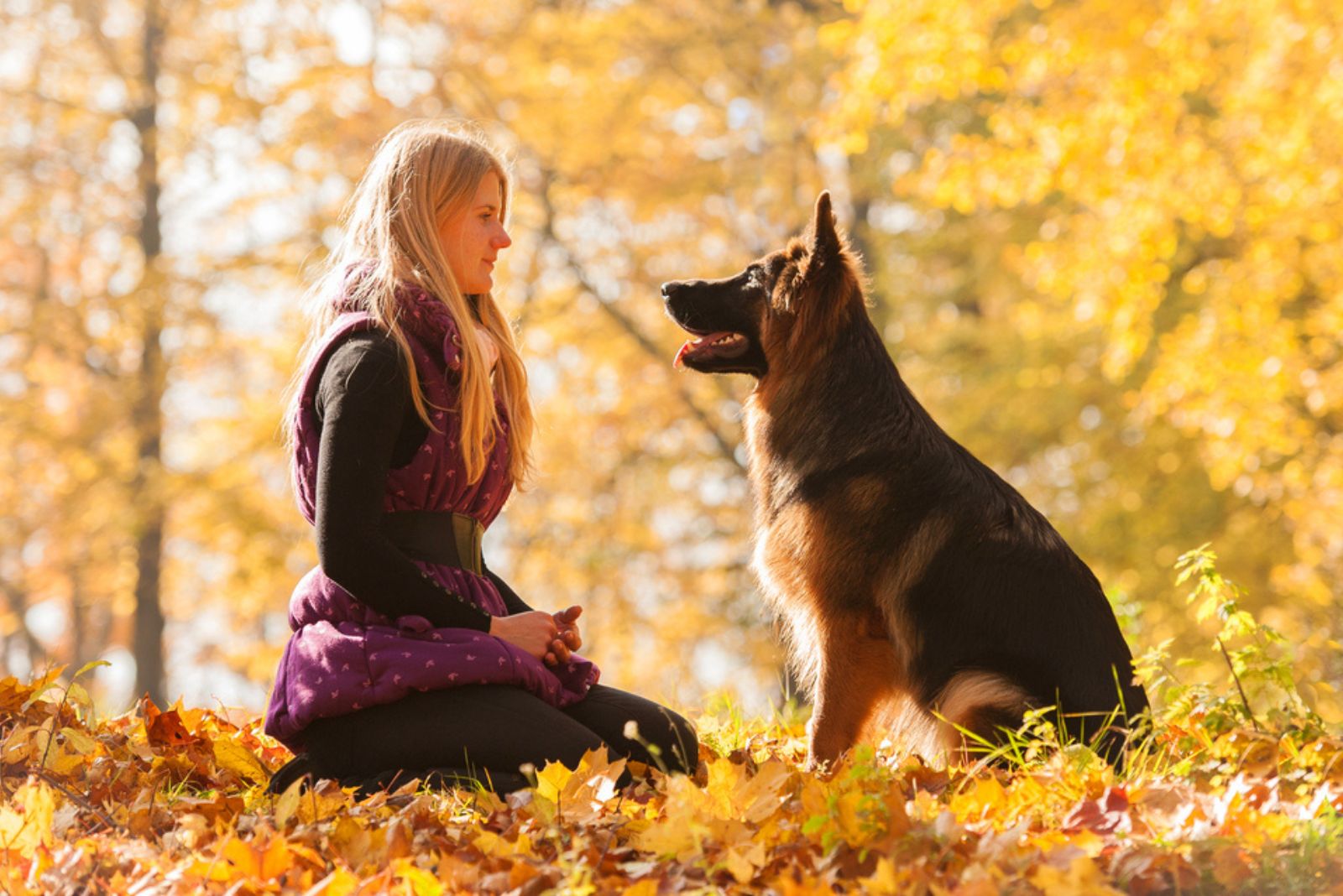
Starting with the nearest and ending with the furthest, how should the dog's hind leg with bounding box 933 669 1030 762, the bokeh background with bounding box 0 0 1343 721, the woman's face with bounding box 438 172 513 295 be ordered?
the dog's hind leg with bounding box 933 669 1030 762 < the woman's face with bounding box 438 172 513 295 < the bokeh background with bounding box 0 0 1343 721

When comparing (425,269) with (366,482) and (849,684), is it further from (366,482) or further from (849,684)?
(849,684)

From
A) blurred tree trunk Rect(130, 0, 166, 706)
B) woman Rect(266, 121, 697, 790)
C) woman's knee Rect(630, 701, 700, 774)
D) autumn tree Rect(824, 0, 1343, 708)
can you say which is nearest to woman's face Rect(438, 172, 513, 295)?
woman Rect(266, 121, 697, 790)

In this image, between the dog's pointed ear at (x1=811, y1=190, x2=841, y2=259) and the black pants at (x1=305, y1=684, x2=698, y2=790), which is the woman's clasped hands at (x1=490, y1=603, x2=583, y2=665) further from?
the dog's pointed ear at (x1=811, y1=190, x2=841, y2=259)

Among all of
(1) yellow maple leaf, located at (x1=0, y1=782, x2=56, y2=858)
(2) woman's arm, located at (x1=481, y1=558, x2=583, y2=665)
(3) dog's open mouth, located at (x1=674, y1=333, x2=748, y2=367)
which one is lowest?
(1) yellow maple leaf, located at (x1=0, y1=782, x2=56, y2=858)

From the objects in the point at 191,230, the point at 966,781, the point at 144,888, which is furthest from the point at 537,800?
the point at 191,230

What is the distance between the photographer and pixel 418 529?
3.52 meters

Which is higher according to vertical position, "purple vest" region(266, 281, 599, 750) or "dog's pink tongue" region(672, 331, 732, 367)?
"dog's pink tongue" region(672, 331, 732, 367)

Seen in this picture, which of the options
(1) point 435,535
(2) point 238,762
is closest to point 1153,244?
(1) point 435,535

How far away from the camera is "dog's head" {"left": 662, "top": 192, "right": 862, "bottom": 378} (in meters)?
4.38

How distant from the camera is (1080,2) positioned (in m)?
11.2

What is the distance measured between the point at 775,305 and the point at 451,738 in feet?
6.46

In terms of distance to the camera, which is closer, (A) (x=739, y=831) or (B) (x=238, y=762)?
(A) (x=739, y=831)

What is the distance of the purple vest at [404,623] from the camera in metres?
3.33

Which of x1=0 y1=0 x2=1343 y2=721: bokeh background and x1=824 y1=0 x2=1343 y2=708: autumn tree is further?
x1=0 y1=0 x2=1343 y2=721: bokeh background
